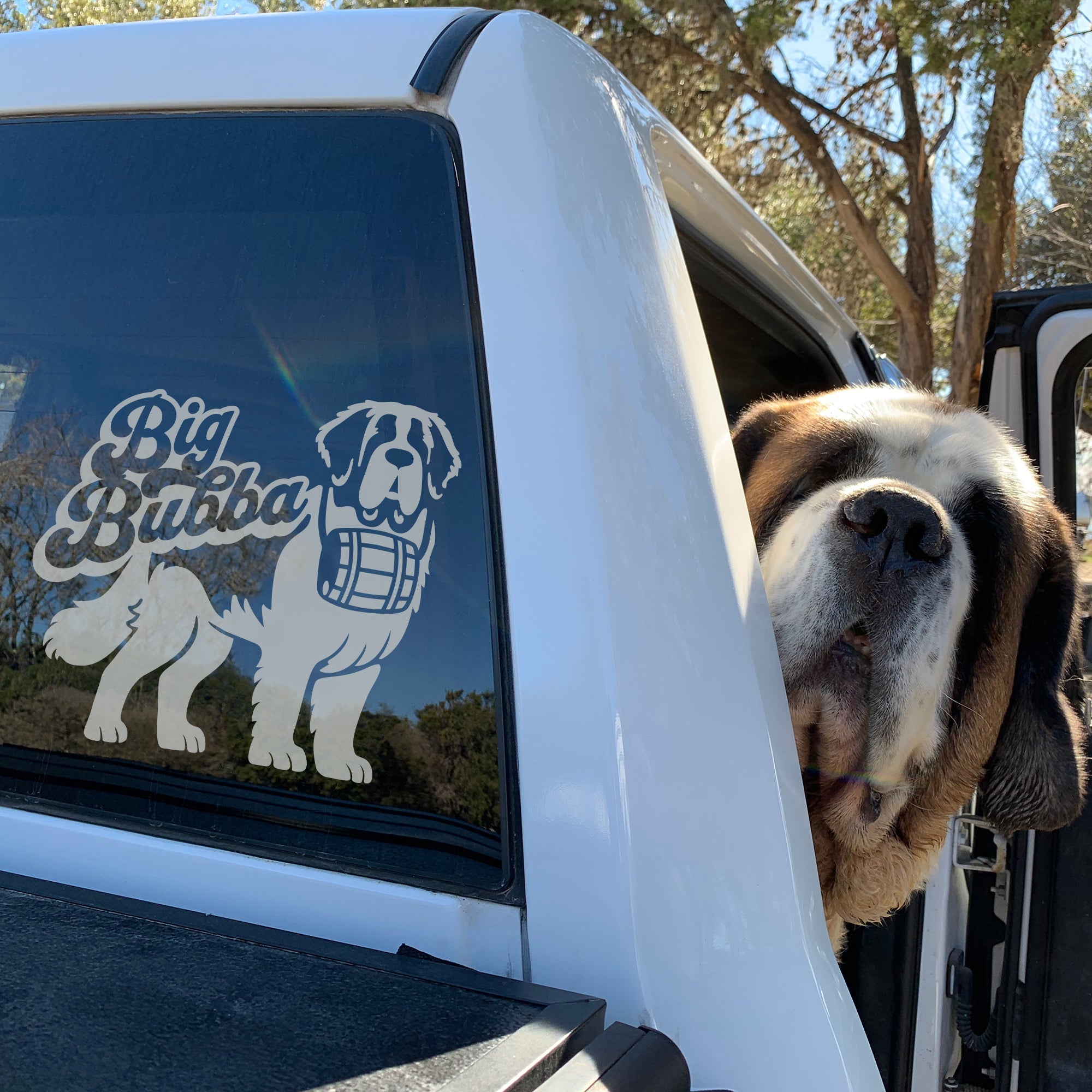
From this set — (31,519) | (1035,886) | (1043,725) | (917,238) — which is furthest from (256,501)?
(917,238)

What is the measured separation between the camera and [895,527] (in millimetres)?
1626

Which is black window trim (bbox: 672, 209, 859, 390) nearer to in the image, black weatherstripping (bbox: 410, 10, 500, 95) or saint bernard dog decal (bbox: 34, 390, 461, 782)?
black weatherstripping (bbox: 410, 10, 500, 95)

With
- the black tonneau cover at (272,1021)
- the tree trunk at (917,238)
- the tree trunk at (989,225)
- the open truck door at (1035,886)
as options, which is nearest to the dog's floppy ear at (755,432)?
the open truck door at (1035,886)

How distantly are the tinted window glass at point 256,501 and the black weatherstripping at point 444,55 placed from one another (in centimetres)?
4

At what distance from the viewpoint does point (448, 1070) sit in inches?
33.7

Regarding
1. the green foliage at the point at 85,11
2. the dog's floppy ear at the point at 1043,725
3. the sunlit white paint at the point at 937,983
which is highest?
the green foliage at the point at 85,11

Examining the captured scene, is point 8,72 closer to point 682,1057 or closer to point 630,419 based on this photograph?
point 630,419

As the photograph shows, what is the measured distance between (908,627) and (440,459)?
34.9 inches

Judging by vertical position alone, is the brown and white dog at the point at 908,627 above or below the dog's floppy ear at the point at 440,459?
below

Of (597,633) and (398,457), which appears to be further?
(398,457)

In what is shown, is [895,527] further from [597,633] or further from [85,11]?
[85,11]

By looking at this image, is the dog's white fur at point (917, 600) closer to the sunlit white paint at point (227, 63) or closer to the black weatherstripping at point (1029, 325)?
the black weatherstripping at point (1029, 325)

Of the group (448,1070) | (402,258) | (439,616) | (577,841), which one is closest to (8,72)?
(402,258)

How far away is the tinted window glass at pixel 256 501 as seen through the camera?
3.74 ft
